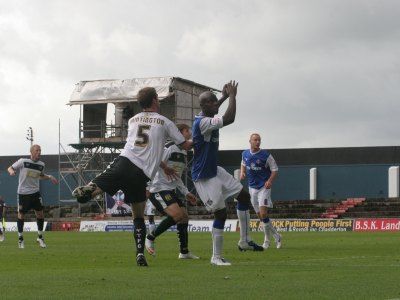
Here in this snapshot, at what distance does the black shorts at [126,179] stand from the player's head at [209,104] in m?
1.61

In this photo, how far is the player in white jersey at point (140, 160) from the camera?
14000 millimetres

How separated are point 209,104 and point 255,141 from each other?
6.58 meters

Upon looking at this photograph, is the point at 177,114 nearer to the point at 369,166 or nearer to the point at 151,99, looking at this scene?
the point at 369,166

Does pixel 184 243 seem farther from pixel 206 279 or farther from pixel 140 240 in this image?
pixel 206 279

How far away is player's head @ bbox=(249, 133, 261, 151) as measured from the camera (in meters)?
21.5

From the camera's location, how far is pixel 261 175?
2203cm

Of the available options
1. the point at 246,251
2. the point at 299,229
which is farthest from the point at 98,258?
the point at 299,229

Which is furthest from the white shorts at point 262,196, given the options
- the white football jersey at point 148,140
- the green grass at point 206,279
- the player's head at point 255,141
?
the white football jersey at point 148,140

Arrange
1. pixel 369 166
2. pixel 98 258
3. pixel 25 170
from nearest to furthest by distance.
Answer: pixel 98 258, pixel 25 170, pixel 369 166

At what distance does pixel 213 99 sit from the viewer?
1507cm

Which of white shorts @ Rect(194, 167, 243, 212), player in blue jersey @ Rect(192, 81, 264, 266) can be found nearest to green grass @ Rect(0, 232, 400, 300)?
player in blue jersey @ Rect(192, 81, 264, 266)

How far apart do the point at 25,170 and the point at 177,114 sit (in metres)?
42.4

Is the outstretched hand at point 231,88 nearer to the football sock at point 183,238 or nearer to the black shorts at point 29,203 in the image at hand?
the football sock at point 183,238

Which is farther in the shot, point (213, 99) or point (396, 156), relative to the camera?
point (396, 156)
